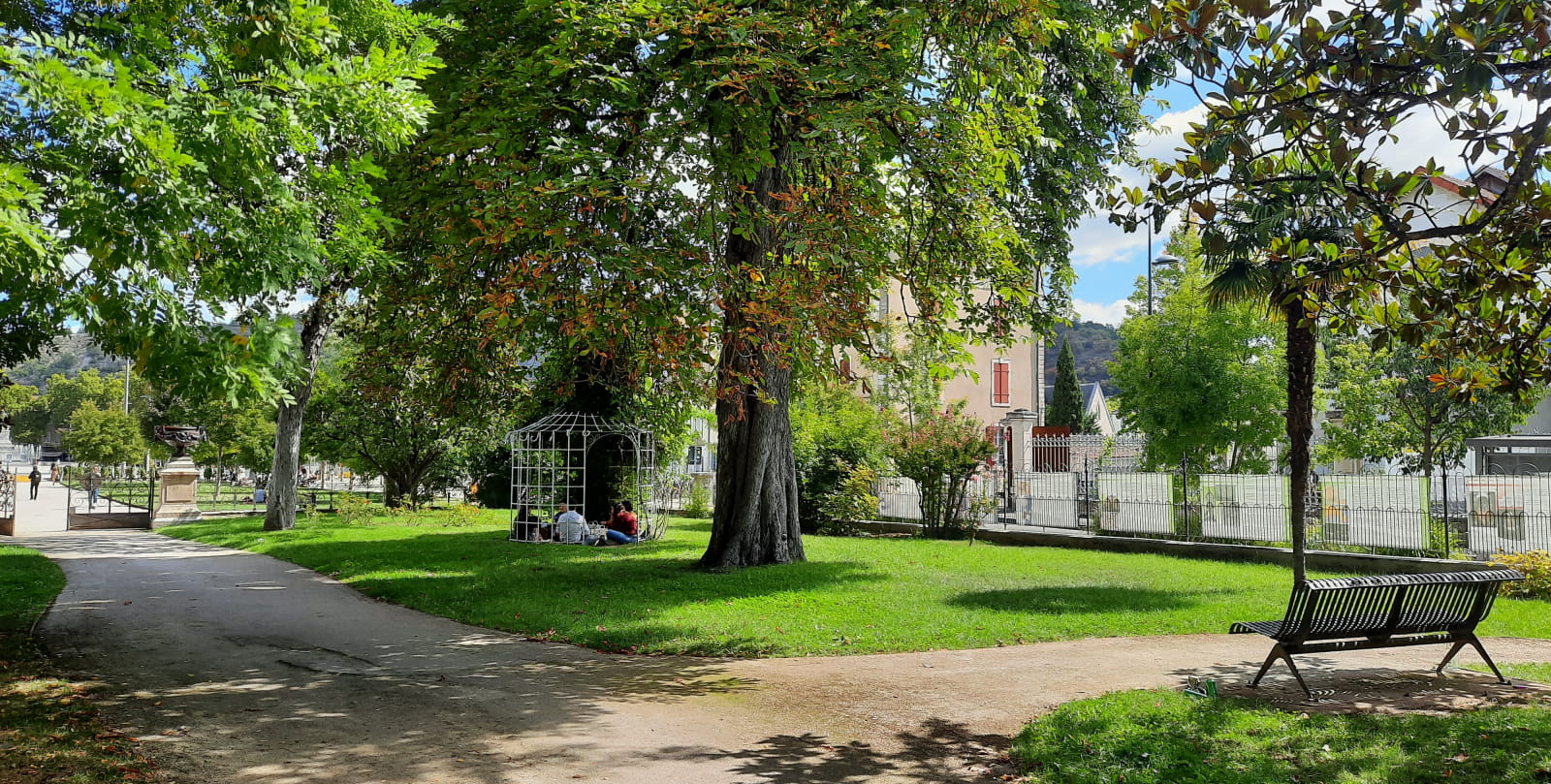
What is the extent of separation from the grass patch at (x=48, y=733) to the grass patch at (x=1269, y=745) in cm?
510

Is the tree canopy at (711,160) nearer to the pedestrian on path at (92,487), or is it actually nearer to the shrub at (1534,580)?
the shrub at (1534,580)

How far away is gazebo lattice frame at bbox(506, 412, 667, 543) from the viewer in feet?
69.3

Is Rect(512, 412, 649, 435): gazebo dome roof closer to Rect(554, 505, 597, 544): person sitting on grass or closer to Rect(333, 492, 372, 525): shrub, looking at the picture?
Rect(554, 505, 597, 544): person sitting on grass

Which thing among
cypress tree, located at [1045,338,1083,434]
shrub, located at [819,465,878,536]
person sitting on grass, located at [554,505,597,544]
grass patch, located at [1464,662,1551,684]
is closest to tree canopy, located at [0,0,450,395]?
grass patch, located at [1464,662,1551,684]

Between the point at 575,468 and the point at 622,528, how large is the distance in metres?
3.54

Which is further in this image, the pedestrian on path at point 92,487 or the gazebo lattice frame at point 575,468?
the pedestrian on path at point 92,487

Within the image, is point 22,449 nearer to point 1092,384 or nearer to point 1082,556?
point 1092,384

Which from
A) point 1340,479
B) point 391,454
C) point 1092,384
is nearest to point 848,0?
point 1340,479

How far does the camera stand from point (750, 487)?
14.9 m

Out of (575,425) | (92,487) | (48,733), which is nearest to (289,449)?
(575,425)

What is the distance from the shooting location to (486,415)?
27734 mm

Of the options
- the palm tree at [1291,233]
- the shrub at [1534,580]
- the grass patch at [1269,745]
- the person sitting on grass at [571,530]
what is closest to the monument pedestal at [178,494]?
the person sitting on grass at [571,530]

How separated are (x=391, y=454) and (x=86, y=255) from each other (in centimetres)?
2564

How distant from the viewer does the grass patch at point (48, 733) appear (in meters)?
5.43
